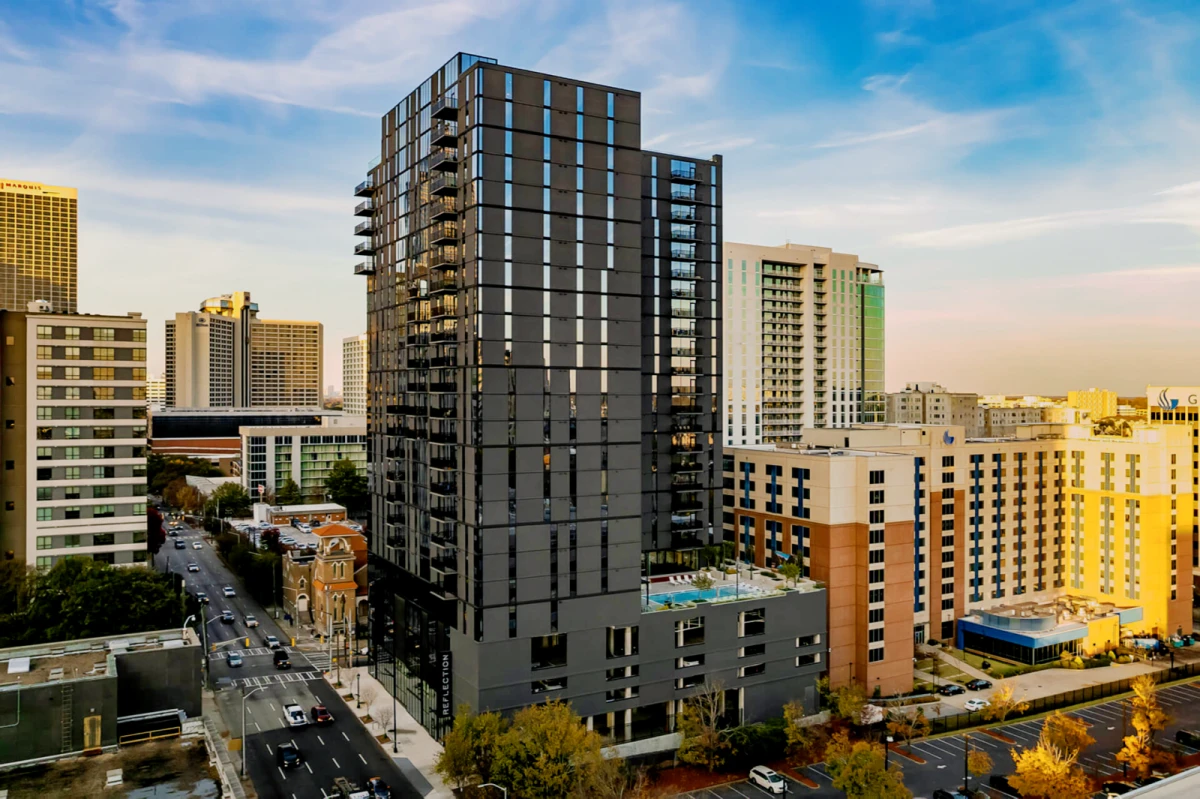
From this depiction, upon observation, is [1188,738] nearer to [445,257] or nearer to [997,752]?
[997,752]

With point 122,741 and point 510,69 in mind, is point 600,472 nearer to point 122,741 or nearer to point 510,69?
point 510,69

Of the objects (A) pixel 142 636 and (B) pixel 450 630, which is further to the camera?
(A) pixel 142 636

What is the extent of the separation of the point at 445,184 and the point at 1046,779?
199ft

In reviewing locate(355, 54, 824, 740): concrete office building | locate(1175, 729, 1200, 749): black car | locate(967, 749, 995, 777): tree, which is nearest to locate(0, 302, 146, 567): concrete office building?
locate(355, 54, 824, 740): concrete office building

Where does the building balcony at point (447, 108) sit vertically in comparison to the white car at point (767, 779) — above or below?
above

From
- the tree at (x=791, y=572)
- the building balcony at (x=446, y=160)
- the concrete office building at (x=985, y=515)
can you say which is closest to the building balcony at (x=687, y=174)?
the building balcony at (x=446, y=160)

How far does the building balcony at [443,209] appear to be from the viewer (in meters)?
64.7

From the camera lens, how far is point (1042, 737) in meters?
61.5

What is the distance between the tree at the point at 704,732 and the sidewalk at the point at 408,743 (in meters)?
17.8

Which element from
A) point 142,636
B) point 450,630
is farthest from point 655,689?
point 142,636

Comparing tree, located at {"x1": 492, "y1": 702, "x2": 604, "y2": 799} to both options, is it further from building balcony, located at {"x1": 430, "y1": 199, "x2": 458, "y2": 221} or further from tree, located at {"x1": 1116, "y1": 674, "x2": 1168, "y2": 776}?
tree, located at {"x1": 1116, "y1": 674, "x2": 1168, "y2": 776}

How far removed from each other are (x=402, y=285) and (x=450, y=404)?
58.4ft

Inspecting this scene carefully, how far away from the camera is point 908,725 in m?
68.7

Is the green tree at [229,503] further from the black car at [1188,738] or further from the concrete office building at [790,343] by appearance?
the black car at [1188,738]
